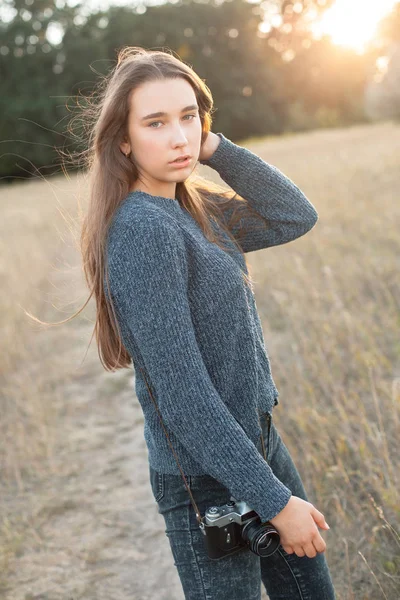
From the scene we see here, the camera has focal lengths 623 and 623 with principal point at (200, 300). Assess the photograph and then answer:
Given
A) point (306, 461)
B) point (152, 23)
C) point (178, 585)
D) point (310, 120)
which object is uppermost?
point (152, 23)

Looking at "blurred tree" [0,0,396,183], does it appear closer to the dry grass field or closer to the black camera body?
the dry grass field

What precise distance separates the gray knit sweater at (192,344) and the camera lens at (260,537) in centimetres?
5

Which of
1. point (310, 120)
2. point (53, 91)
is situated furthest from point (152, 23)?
point (310, 120)

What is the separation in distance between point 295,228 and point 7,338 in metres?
→ 4.50

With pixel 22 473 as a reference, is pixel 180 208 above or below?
above

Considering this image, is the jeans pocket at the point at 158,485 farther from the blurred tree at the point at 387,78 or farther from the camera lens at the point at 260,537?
the blurred tree at the point at 387,78

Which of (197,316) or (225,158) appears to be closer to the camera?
(197,316)

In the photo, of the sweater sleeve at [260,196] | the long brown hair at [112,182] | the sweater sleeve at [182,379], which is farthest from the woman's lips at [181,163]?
the sweater sleeve at [260,196]

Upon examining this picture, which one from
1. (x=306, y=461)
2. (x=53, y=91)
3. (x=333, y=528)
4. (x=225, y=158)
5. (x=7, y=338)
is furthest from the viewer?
(x=53, y=91)

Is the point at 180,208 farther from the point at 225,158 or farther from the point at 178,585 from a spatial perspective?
the point at 178,585

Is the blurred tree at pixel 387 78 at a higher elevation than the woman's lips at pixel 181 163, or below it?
higher

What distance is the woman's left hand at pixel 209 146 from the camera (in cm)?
215

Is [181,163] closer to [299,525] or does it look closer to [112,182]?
[112,182]

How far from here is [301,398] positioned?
3752 mm
